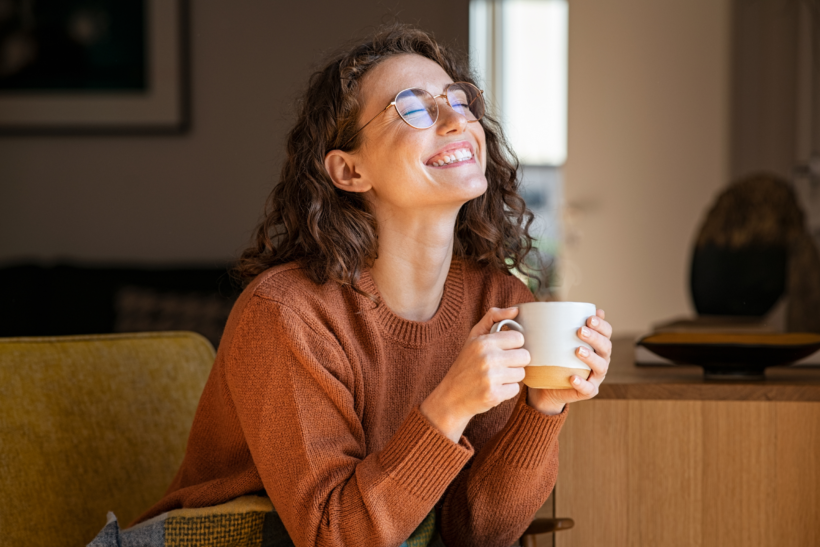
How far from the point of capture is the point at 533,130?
5887 millimetres

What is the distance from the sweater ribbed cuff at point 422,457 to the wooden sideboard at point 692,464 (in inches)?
11.7

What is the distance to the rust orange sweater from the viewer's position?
0.89m

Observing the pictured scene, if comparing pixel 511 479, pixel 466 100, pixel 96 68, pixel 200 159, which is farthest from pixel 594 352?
pixel 96 68

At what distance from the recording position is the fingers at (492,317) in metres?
0.87

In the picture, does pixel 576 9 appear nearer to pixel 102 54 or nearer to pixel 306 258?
pixel 102 54

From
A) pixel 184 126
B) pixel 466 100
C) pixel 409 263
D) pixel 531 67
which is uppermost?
pixel 531 67

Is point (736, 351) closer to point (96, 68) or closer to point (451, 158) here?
point (451, 158)

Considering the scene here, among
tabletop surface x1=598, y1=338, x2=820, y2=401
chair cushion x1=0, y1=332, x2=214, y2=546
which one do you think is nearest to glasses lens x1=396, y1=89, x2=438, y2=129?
tabletop surface x1=598, y1=338, x2=820, y2=401

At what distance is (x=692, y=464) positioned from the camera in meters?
1.08

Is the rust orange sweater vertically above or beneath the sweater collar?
beneath

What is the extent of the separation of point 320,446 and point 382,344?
20cm

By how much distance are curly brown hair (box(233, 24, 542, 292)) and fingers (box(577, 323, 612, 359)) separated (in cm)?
36

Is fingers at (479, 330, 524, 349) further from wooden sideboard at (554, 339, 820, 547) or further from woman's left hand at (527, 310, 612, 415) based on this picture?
wooden sideboard at (554, 339, 820, 547)

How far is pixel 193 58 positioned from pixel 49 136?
2.00ft
